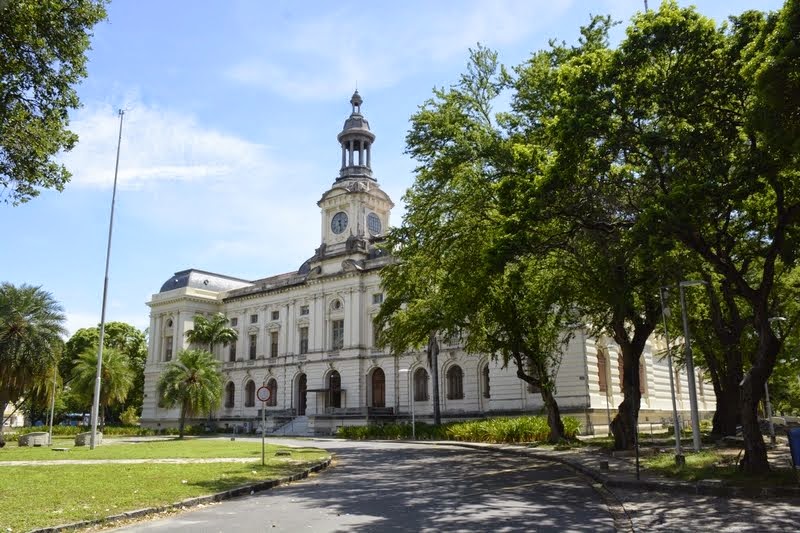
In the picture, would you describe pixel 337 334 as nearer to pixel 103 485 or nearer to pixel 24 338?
pixel 24 338

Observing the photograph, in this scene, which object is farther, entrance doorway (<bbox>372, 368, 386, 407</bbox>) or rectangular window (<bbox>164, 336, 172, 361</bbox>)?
rectangular window (<bbox>164, 336, 172, 361</bbox>)

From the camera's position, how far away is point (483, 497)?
13.2 m

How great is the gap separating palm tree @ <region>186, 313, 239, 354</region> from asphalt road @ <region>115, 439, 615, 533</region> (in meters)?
44.4

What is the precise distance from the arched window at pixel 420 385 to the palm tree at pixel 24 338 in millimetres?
25260

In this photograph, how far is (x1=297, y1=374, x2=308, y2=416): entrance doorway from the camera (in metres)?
56.8

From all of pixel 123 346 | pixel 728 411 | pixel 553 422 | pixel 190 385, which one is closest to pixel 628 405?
pixel 728 411

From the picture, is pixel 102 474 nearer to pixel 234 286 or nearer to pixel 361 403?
pixel 361 403

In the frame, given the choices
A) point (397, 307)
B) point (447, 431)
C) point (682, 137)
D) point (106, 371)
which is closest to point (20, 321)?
point (106, 371)

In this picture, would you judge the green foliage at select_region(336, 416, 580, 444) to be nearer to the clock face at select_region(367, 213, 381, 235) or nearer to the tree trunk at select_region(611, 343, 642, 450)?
the tree trunk at select_region(611, 343, 642, 450)

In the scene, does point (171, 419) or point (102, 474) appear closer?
point (102, 474)

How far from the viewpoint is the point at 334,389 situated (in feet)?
174

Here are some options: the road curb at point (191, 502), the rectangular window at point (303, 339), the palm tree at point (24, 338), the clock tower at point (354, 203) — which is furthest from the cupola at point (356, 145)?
the road curb at point (191, 502)

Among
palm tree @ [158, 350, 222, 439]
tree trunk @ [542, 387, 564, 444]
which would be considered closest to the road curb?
tree trunk @ [542, 387, 564, 444]

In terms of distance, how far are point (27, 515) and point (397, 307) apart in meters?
22.7
